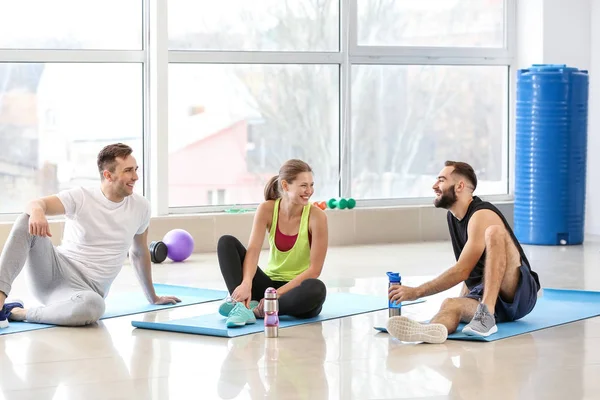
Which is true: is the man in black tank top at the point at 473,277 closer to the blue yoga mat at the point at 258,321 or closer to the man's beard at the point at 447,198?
the man's beard at the point at 447,198

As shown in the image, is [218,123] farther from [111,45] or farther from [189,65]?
[111,45]

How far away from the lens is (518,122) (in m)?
Result: 8.56

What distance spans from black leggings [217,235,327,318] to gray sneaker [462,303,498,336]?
→ 30.4 inches

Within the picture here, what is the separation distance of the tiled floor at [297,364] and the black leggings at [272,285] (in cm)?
12

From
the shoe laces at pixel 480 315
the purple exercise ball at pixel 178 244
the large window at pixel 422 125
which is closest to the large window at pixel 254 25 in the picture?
the large window at pixel 422 125

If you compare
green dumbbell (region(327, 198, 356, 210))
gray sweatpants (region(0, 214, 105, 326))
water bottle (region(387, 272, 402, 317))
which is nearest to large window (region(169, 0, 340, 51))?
green dumbbell (region(327, 198, 356, 210))

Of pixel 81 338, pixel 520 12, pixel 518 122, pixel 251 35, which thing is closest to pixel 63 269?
pixel 81 338

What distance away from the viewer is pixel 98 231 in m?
4.96

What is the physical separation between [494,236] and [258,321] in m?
1.18

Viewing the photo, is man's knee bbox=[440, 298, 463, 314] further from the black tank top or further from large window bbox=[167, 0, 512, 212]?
large window bbox=[167, 0, 512, 212]

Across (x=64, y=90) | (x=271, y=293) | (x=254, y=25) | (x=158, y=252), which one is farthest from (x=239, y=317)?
(x=254, y=25)

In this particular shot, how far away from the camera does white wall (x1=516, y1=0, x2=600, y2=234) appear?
900cm

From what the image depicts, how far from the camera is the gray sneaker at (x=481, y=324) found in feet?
14.6

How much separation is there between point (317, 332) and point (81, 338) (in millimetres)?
1048
